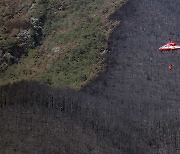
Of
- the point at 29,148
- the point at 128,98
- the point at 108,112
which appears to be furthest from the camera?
the point at 128,98

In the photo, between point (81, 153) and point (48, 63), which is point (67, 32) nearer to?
point (48, 63)

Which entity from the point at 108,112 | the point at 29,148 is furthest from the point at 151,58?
the point at 29,148

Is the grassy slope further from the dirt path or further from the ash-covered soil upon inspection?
the ash-covered soil

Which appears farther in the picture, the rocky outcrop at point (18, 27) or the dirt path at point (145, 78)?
the rocky outcrop at point (18, 27)

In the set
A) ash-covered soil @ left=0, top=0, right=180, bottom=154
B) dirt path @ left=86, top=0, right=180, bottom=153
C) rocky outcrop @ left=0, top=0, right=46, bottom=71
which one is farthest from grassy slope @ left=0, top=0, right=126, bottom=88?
ash-covered soil @ left=0, top=0, right=180, bottom=154

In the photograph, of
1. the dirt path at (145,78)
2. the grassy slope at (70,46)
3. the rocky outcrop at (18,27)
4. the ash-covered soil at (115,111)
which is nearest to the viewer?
the ash-covered soil at (115,111)

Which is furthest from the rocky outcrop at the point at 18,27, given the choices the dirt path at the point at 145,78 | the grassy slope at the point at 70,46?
the dirt path at the point at 145,78

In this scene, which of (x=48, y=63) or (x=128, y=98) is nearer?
(x=128, y=98)

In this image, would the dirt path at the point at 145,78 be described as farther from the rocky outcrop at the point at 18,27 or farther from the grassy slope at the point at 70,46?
the rocky outcrop at the point at 18,27
